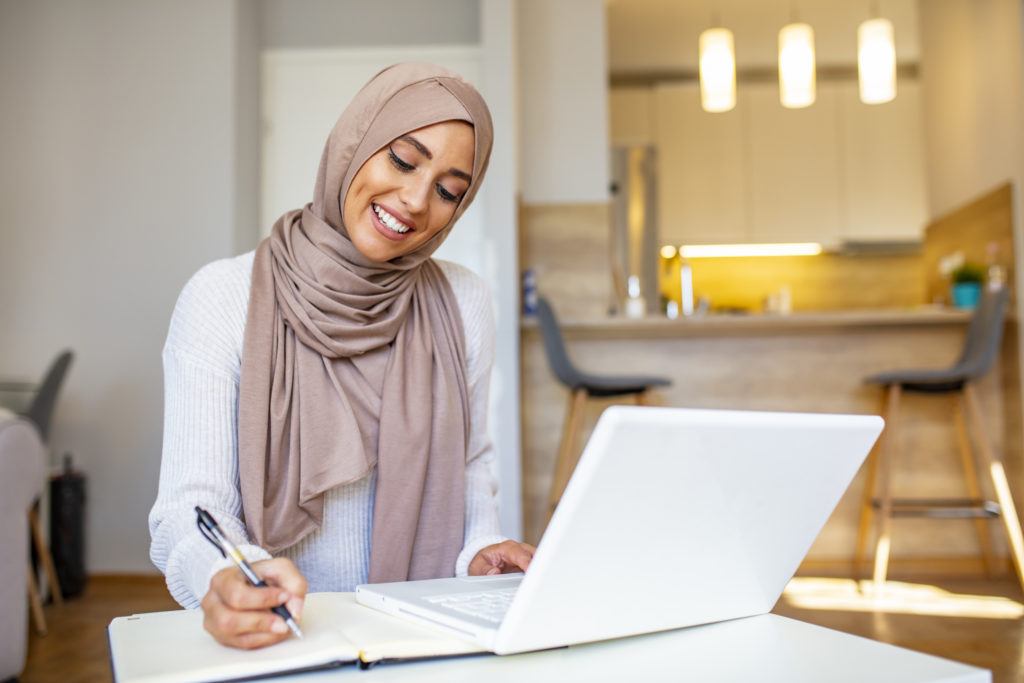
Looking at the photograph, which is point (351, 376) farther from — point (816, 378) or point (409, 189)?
point (816, 378)

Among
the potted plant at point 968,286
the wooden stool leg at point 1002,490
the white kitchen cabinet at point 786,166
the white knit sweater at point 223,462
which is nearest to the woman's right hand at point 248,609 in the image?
the white knit sweater at point 223,462

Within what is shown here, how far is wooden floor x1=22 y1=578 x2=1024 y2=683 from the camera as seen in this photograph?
2459 millimetres

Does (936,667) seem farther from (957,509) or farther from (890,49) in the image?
(890,49)

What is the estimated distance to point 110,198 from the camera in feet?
13.5

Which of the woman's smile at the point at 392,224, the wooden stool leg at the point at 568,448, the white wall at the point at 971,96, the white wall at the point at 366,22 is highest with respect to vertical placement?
the white wall at the point at 366,22

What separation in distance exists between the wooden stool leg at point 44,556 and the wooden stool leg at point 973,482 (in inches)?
140

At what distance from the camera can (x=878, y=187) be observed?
621 cm

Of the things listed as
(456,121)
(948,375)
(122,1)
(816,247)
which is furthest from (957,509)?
(122,1)

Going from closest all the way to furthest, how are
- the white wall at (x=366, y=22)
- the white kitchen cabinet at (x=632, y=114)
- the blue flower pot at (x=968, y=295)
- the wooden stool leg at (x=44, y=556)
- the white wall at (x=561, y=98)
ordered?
1. the wooden stool leg at (x=44, y=556)
2. the blue flower pot at (x=968, y=295)
3. the white wall at (x=561, y=98)
4. the white wall at (x=366, y=22)
5. the white kitchen cabinet at (x=632, y=114)

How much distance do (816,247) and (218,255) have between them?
4.05 metres

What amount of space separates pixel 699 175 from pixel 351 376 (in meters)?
5.45

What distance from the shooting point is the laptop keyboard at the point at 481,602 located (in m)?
0.64

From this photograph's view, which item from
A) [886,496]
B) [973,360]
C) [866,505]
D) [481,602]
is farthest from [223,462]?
[866,505]

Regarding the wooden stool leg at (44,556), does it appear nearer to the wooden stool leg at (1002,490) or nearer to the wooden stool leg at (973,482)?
the wooden stool leg at (1002,490)
